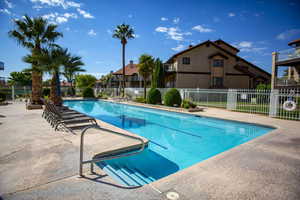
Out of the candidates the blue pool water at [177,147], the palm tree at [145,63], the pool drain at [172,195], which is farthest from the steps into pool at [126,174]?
the palm tree at [145,63]

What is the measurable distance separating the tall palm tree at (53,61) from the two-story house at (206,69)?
1777 cm

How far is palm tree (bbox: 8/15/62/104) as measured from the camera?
40.8 feet

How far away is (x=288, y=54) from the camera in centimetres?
1620

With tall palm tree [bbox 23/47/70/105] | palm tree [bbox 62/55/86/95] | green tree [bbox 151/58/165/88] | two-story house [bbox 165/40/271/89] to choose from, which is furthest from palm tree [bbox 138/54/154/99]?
tall palm tree [bbox 23/47/70/105]

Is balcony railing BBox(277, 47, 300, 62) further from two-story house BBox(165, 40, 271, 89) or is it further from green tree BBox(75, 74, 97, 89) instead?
green tree BBox(75, 74, 97, 89)

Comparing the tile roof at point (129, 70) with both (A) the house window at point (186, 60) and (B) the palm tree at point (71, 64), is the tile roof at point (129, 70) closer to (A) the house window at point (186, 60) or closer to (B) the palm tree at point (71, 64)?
(A) the house window at point (186, 60)

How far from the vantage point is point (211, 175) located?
3.22 metres

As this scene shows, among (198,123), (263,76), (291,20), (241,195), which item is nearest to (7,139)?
(241,195)

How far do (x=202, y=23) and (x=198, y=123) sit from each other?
13.8 metres

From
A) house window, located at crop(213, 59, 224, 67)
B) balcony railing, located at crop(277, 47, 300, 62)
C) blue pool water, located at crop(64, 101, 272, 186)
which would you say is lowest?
blue pool water, located at crop(64, 101, 272, 186)

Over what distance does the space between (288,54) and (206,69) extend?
11692mm

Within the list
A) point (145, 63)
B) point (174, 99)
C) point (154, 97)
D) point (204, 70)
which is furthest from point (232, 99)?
point (204, 70)

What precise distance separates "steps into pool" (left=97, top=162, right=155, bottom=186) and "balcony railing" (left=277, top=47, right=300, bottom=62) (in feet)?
63.9

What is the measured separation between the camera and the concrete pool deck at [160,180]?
2572mm
